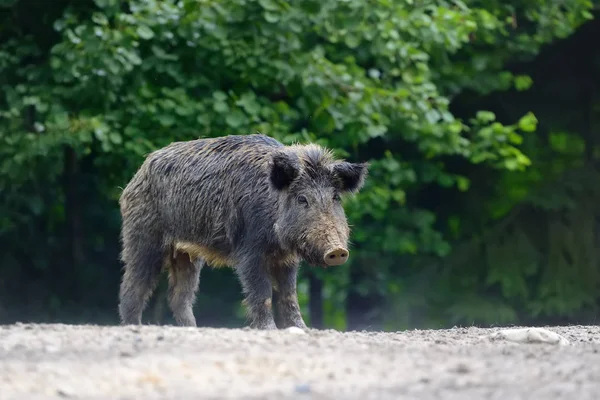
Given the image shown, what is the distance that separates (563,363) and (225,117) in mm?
8771

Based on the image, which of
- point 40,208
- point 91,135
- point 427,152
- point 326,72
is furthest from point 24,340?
point 427,152

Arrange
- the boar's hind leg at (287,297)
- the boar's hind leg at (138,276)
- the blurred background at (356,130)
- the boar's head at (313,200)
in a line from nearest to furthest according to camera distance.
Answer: the boar's head at (313,200), the boar's hind leg at (287,297), the boar's hind leg at (138,276), the blurred background at (356,130)

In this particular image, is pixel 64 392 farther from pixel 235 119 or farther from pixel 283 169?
pixel 235 119

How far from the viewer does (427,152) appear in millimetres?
18062

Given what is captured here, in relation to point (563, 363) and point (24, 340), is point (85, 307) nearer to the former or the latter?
point (24, 340)

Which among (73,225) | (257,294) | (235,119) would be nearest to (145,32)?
(235,119)

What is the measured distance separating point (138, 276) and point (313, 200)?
2.15 meters

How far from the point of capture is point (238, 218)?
1055 centimetres

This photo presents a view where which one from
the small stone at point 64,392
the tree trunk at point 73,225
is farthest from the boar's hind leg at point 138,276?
the tree trunk at point 73,225

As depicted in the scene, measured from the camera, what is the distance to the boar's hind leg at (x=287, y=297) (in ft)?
33.7

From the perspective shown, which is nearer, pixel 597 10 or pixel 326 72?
pixel 326 72

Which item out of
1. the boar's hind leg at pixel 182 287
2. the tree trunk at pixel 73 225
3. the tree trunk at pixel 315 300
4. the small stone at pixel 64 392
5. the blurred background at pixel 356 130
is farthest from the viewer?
the tree trunk at pixel 315 300

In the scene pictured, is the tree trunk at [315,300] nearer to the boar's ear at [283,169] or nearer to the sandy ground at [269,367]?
the boar's ear at [283,169]

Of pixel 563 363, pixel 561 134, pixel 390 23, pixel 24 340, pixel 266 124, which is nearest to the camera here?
pixel 563 363
